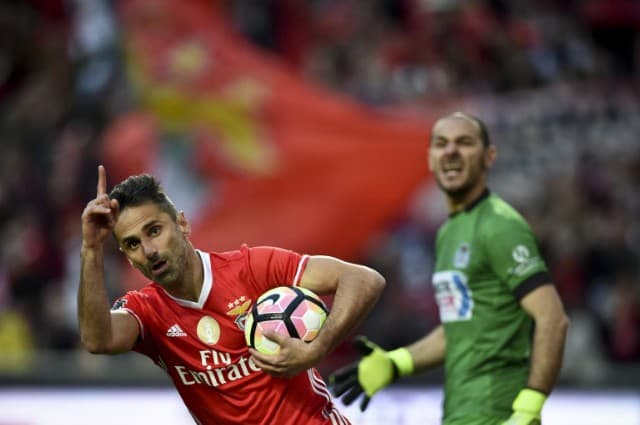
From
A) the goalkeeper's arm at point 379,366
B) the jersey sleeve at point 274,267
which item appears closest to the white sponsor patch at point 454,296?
the goalkeeper's arm at point 379,366

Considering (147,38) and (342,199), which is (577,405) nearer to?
(342,199)

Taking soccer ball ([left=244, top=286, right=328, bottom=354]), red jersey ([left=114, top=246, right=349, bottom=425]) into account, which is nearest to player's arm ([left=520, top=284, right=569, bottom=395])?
red jersey ([left=114, top=246, right=349, bottom=425])

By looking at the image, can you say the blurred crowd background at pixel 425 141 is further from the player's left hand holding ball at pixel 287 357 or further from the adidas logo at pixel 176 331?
the player's left hand holding ball at pixel 287 357

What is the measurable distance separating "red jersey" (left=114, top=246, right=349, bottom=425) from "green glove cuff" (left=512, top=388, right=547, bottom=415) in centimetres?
96

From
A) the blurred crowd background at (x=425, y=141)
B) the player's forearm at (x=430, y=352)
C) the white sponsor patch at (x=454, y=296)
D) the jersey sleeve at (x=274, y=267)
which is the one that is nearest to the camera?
the jersey sleeve at (x=274, y=267)

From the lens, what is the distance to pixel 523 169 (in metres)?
13.2

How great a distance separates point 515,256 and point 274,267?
1402mm

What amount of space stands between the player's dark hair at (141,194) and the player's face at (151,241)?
0.02 m

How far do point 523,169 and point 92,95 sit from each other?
5961mm

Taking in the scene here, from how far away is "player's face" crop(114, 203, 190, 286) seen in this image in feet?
17.4

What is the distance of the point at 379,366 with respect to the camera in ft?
22.8

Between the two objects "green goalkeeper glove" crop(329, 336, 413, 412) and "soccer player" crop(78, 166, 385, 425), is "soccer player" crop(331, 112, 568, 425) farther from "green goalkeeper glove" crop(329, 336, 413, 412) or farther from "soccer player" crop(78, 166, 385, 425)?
"soccer player" crop(78, 166, 385, 425)

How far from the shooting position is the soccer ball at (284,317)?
514cm

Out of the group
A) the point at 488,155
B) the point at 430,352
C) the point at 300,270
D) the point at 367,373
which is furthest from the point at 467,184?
the point at 300,270
